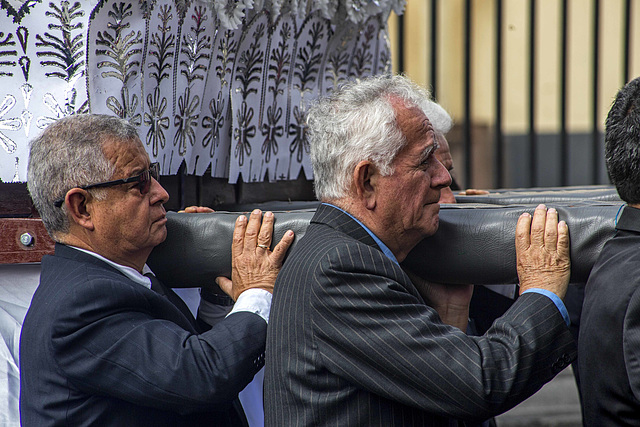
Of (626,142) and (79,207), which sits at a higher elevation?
(626,142)

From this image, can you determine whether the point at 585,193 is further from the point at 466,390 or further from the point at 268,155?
the point at 466,390

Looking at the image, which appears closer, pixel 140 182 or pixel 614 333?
pixel 614 333

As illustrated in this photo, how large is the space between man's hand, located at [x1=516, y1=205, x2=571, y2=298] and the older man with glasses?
23.7 inches

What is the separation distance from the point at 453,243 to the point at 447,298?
221 mm

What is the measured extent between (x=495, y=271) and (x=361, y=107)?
527mm

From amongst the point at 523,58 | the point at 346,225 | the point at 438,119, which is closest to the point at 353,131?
the point at 346,225

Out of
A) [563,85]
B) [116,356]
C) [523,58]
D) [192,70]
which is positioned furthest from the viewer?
[523,58]

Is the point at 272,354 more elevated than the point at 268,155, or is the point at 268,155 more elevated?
the point at 268,155

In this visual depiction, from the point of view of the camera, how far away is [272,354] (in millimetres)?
1774

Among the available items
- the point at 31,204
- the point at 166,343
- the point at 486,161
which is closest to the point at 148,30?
the point at 31,204

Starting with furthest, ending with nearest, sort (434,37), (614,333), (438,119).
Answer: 1. (434,37)
2. (438,119)
3. (614,333)

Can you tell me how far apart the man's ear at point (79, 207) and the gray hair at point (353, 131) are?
597mm

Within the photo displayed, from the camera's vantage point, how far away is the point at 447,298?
80.0 inches

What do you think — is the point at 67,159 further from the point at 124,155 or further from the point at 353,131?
the point at 353,131
